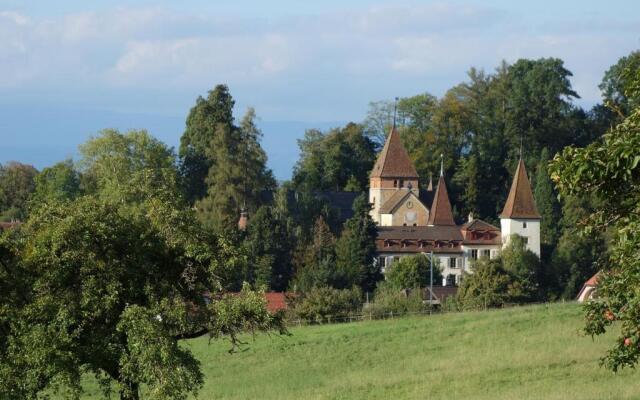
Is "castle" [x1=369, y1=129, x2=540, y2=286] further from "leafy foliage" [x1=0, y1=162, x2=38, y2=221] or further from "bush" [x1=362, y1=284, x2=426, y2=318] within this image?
"leafy foliage" [x1=0, y1=162, x2=38, y2=221]

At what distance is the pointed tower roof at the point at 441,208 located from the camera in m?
103

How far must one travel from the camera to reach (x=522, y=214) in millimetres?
93438

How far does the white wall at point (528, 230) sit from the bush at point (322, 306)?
30.5m

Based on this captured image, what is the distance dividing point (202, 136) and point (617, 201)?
82.9m

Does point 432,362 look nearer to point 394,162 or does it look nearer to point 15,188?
point 394,162

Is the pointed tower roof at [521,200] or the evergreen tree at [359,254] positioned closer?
the evergreen tree at [359,254]

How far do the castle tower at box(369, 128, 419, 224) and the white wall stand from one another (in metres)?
14.1

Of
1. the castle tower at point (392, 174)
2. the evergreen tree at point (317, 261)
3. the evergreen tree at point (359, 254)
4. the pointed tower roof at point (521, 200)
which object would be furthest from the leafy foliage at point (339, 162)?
the evergreen tree at point (359, 254)

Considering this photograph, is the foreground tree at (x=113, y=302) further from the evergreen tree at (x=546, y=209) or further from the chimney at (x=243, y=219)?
the evergreen tree at (x=546, y=209)

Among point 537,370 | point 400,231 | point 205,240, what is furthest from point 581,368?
point 400,231

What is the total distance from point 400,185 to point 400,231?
37.0 feet

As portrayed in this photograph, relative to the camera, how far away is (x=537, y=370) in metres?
33.8

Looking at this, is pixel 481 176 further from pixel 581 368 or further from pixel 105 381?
pixel 105 381

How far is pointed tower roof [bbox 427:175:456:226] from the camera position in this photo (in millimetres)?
102562
